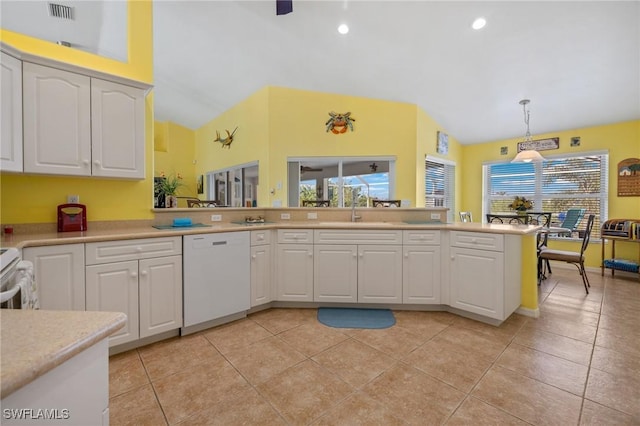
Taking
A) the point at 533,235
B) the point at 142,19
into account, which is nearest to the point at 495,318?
the point at 533,235

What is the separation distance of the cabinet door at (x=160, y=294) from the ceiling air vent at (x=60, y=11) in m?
3.11

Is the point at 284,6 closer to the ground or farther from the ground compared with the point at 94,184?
farther from the ground

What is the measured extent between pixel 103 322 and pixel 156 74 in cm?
561

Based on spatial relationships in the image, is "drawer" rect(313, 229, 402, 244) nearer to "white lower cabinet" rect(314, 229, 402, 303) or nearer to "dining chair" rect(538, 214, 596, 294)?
"white lower cabinet" rect(314, 229, 402, 303)

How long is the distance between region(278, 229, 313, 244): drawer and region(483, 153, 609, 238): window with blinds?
480cm

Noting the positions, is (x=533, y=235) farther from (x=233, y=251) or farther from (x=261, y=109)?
(x=261, y=109)

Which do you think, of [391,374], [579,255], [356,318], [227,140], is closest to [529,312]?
[579,255]

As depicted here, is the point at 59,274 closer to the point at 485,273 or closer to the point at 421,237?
the point at 421,237

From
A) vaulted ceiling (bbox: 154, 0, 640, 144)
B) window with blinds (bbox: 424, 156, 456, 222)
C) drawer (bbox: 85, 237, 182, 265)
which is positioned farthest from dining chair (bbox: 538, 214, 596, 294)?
drawer (bbox: 85, 237, 182, 265)

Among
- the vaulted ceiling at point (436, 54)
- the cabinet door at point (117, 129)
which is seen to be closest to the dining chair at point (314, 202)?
the vaulted ceiling at point (436, 54)

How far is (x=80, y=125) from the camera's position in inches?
82.4

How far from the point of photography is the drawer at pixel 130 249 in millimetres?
1889

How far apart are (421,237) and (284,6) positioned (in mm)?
2768

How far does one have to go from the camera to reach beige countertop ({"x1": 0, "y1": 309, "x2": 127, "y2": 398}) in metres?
0.47
